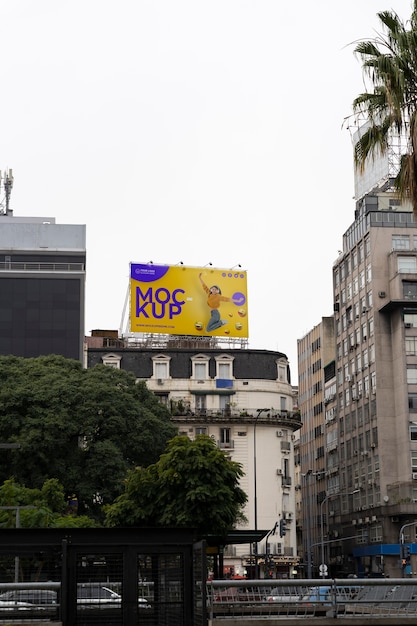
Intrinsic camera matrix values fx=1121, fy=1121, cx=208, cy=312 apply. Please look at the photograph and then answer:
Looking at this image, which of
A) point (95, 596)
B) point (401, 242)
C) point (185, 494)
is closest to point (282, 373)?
point (401, 242)

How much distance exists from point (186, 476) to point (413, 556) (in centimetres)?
4050

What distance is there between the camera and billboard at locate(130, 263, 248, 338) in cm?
9056

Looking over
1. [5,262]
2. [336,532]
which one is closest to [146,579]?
[5,262]

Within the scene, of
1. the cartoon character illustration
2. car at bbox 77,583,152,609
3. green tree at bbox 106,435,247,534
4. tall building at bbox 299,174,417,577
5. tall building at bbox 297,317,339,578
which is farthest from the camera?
tall building at bbox 297,317,339,578

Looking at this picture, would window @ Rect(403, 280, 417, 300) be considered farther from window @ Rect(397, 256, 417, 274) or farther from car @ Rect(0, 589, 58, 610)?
car @ Rect(0, 589, 58, 610)

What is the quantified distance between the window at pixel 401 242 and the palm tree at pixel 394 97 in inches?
2761

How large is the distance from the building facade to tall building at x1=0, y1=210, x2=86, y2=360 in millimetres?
3462

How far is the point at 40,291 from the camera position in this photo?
97.4m

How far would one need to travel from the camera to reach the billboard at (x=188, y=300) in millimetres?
90562

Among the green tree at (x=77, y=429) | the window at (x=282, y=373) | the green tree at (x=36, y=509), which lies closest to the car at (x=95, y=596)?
the green tree at (x=36, y=509)

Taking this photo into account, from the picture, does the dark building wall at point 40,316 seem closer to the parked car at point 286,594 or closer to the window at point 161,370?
the window at point 161,370

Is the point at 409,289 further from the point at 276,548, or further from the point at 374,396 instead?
the point at 276,548

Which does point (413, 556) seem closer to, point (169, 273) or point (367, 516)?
point (367, 516)

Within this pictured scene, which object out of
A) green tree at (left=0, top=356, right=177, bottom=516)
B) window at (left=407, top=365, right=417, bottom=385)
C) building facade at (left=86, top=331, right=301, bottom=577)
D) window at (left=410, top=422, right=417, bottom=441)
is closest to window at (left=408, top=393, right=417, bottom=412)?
window at (left=407, top=365, right=417, bottom=385)
